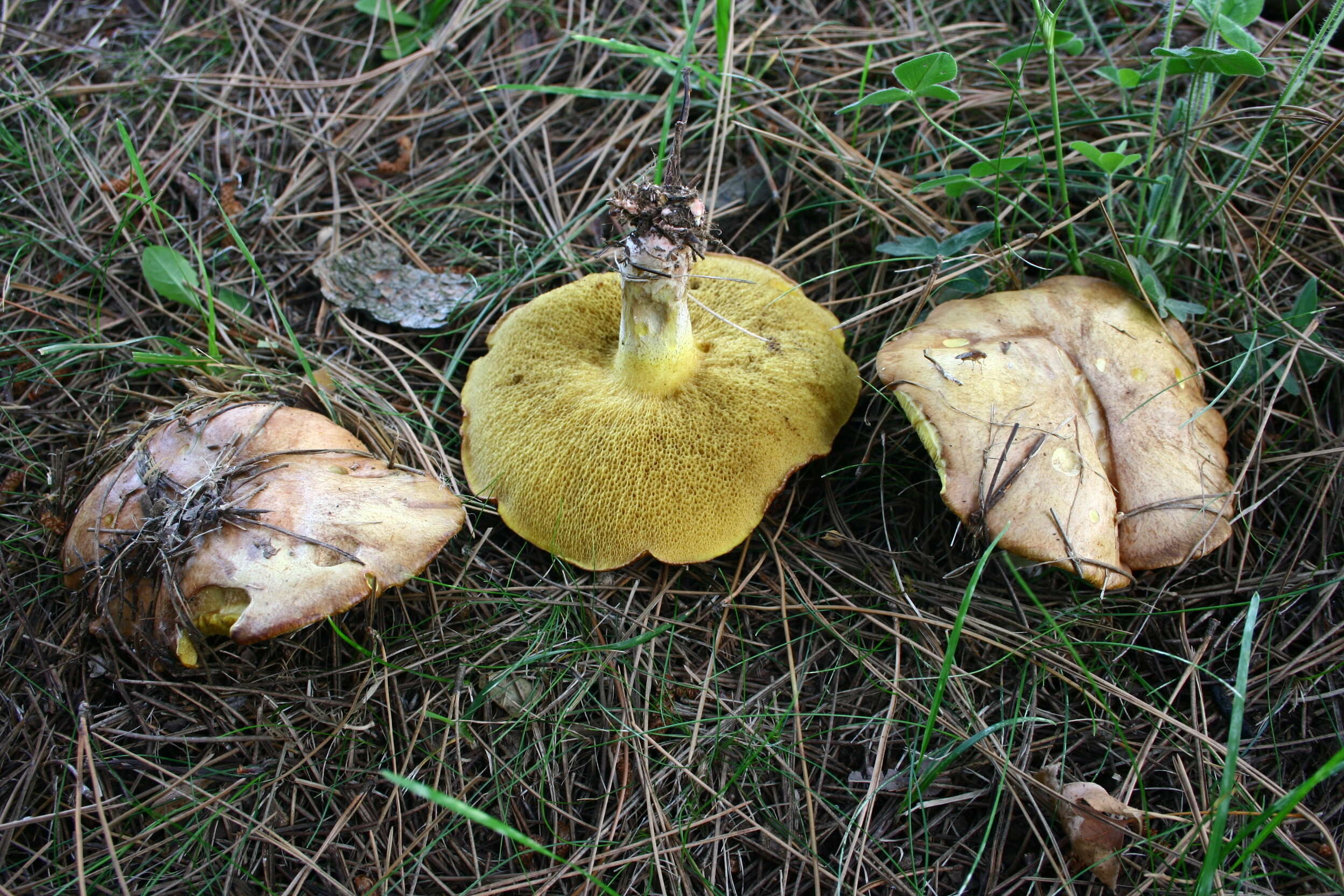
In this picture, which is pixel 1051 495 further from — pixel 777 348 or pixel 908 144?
pixel 908 144

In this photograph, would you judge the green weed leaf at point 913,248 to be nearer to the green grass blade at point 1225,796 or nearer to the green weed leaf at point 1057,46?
the green weed leaf at point 1057,46

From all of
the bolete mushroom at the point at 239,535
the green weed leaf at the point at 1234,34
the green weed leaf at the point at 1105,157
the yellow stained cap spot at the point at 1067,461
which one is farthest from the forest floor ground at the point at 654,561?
the yellow stained cap spot at the point at 1067,461

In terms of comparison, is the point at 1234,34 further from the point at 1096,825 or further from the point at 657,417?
the point at 1096,825

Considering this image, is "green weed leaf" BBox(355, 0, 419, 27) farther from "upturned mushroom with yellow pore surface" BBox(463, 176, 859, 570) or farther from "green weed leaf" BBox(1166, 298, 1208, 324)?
"green weed leaf" BBox(1166, 298, 1208, 324)

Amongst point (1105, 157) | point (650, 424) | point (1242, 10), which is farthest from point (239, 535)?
point (1242, 10)

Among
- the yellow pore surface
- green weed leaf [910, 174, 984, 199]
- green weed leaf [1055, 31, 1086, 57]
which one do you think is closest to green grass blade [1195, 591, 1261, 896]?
the yellow pore surface

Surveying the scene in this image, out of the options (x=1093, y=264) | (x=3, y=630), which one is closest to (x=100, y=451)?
(x=3, y=630)
